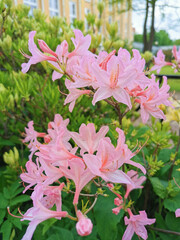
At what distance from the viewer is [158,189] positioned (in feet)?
3.36

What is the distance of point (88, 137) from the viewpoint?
576mm

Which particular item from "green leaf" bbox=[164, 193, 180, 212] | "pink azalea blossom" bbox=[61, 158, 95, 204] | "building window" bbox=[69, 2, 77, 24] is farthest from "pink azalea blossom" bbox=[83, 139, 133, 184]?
"building window" bbox=[69, 2, 77, 24]

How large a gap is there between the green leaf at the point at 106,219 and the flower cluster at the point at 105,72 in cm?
38

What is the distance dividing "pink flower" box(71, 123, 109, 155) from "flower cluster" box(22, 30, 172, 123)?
0.08m

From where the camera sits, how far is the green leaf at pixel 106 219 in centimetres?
80

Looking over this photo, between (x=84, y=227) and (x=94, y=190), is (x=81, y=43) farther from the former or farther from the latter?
(x=94, y=190)

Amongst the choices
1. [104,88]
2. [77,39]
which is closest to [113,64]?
[104,88]

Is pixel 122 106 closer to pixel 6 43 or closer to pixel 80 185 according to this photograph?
pixel 6 43

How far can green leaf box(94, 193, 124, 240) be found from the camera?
2.62 feet

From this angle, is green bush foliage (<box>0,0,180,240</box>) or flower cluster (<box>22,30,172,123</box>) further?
green bush foliage (<box>0,0,180,240</box>)

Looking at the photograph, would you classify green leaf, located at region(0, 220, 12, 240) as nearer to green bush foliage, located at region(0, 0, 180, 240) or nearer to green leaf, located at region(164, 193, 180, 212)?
green bush foliage, located at region(0, 0, 180, 240)

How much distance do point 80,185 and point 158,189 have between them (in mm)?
614

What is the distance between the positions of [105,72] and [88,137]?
0.58 feet

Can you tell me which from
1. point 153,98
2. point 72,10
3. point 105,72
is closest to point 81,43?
point 105,72
